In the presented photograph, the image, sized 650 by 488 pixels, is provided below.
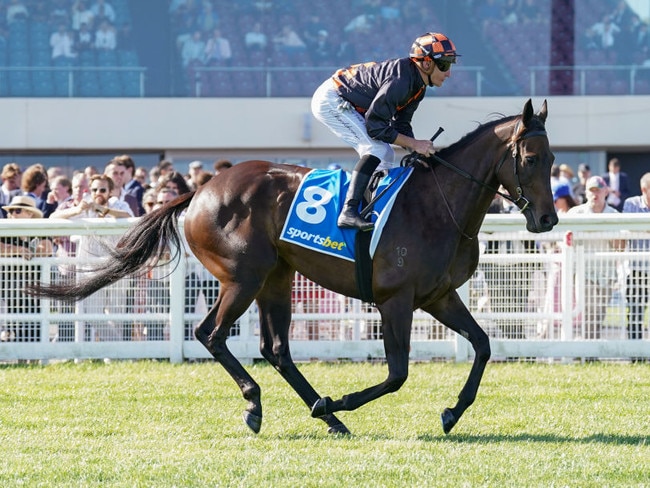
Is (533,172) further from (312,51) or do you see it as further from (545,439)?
(312,51)

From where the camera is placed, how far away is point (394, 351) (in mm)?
5500

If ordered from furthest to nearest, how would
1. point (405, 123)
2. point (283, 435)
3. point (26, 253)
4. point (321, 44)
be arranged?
1. point (321, 44)
2. point (26, 253)
3. point (405, 123)
4. point (283, 435)

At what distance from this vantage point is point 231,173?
616 cm

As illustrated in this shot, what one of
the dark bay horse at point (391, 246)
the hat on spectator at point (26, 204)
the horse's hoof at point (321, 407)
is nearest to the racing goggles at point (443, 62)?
the dark bay horse at point (391, 246)

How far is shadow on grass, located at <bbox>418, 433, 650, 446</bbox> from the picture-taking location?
532 centimetres

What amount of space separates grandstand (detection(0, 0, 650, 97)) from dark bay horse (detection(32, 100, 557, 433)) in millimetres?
12533

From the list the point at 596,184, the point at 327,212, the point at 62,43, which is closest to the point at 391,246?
the point at 327,212

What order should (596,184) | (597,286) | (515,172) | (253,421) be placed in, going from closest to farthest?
(515,172) → (253,421) → (597,286) → (596,184)

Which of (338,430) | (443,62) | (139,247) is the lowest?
(338,430)

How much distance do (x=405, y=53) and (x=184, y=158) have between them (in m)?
4.19

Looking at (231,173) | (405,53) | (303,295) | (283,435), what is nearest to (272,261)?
(231,173)

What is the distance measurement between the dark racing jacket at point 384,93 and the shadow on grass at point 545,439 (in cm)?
148

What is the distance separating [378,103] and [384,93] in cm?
6

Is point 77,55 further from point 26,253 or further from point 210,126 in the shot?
point 26,253
